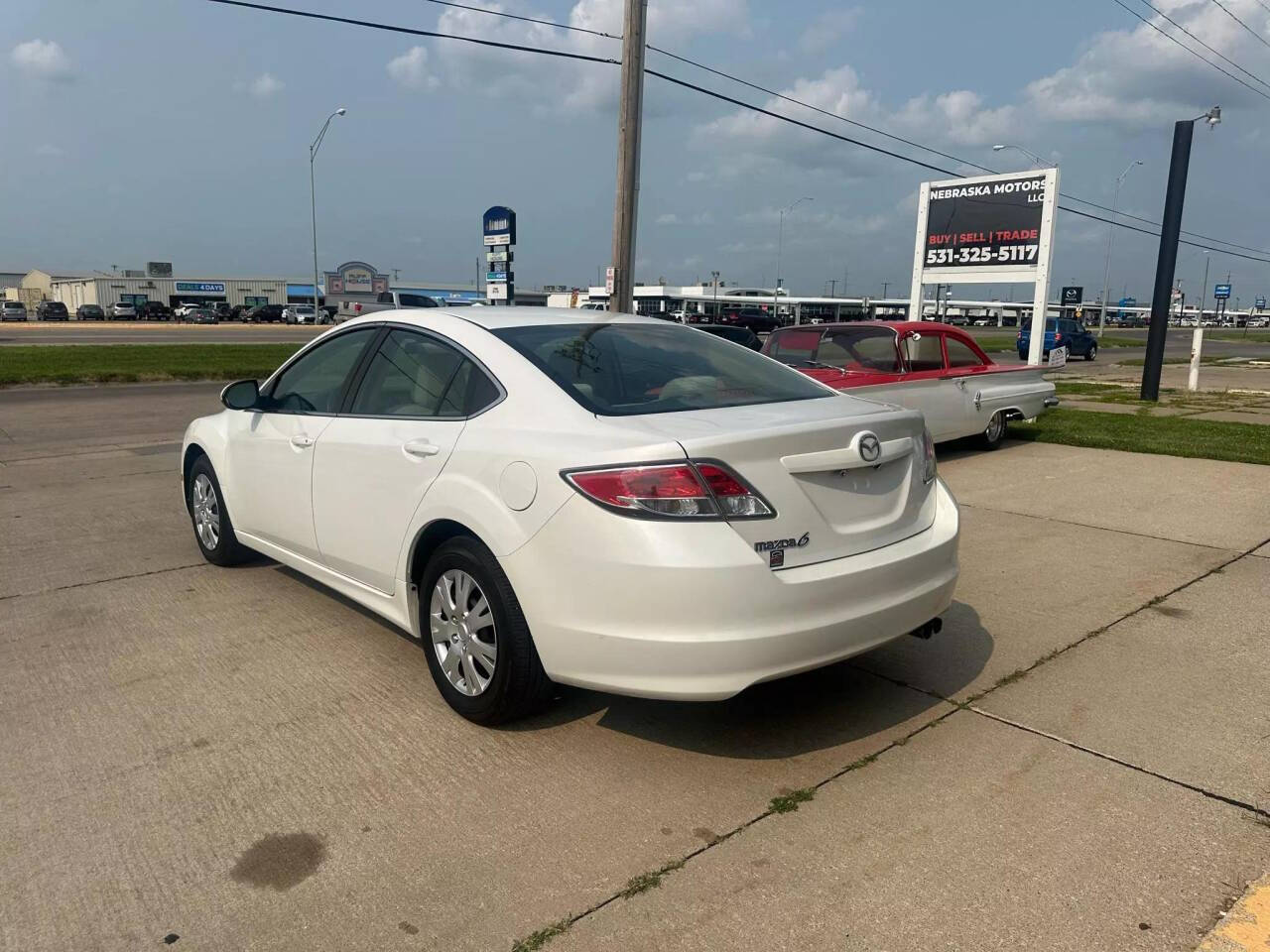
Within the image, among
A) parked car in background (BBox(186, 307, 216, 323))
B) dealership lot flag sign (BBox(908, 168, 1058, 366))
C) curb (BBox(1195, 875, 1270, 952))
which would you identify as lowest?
curb (BBox(1195, 875, 1270, 952))

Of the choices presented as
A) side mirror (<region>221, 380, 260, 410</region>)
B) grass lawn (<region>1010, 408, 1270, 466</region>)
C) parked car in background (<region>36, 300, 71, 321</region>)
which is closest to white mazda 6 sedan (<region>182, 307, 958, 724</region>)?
side mirror (<region>221, 380, 260, 410</region>)

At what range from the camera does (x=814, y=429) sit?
3.32 m

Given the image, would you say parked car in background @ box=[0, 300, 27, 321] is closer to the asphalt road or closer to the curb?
the asphalt road

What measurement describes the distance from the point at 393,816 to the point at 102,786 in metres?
1.07

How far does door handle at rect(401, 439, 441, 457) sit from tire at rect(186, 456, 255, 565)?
86.6 inches

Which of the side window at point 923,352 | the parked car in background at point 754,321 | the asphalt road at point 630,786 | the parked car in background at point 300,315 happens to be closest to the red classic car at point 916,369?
the side window at point 923,352

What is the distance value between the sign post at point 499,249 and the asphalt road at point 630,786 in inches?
612

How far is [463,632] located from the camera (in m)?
3.59

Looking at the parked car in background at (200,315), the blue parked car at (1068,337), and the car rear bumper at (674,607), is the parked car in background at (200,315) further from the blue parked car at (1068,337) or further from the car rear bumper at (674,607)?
the car rear bumper at (674,607)

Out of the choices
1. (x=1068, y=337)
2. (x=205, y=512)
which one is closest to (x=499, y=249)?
(x=205, y=512)

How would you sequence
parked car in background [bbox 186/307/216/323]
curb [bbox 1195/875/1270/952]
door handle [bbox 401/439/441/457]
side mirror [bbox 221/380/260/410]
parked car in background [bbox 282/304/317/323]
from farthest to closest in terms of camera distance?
parked car in background [bbox 186/307/216/323], parked car in background [bbox 282/304/317/323], side mirror [bbox 221/380/260/410], door handle [bbox 401/439/441/457], curb [bbox 1195/875/1270/952]

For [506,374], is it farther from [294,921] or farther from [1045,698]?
[1045,698]

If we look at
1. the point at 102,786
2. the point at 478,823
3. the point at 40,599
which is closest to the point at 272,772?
the point at 102,786

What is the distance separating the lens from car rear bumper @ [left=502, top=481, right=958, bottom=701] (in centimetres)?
298
